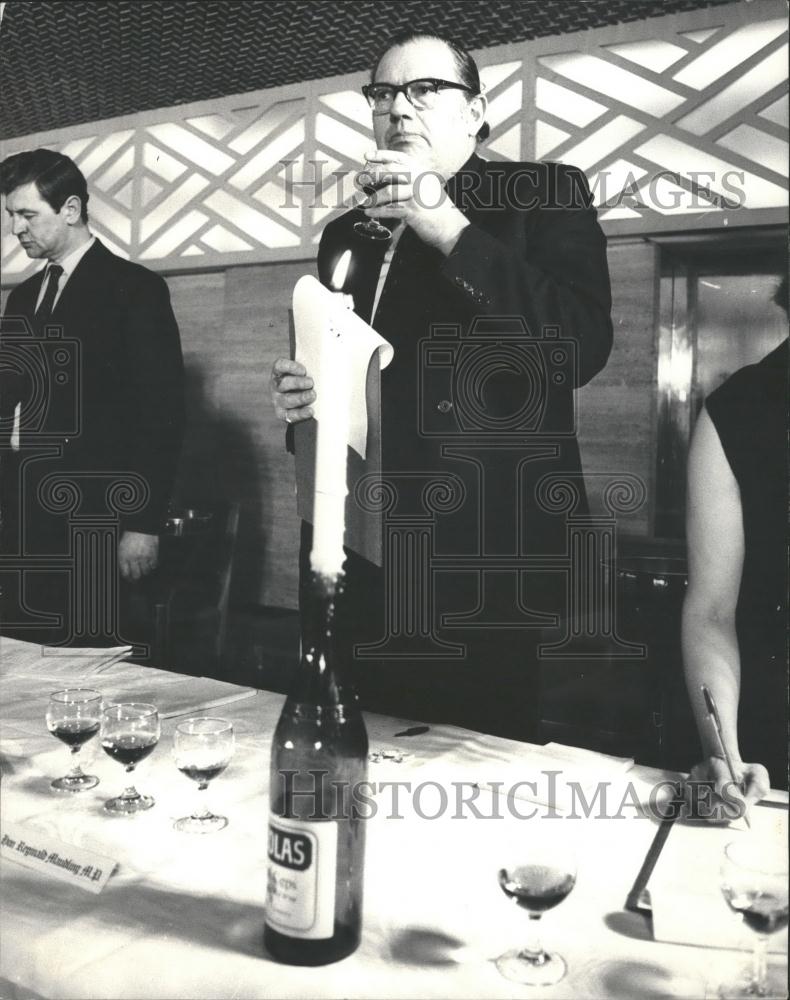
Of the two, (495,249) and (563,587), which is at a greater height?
(495,249)

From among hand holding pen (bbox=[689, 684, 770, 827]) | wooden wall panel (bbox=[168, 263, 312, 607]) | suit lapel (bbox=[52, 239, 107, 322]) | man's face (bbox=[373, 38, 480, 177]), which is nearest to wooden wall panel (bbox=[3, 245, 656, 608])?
wooden wall panel (bbox=[168, 263, 312, 607])

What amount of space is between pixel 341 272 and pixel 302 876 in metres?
0.91

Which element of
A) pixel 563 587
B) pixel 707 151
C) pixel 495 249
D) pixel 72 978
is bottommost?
pixel 72 978

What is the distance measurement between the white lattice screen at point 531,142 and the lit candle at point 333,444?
0.61ft

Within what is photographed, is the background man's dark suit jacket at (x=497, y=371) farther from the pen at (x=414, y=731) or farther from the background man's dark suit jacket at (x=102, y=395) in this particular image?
the background man's dark suit jacket at (x=102, y=395)

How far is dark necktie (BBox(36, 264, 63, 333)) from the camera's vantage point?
4.55 ft

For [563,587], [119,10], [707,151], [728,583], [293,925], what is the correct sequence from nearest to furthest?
[293,925]
[728,583]
[707,151]
[563,587]
[119,10]

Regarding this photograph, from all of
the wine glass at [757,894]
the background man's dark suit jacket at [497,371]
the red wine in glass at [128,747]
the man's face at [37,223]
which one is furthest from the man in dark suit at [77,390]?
the wine glass at [757,894]

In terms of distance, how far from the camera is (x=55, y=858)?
0.80 metres

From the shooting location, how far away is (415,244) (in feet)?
3.99

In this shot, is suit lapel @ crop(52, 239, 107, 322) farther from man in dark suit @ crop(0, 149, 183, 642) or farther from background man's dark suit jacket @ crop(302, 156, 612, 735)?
Answer: background man's dark suit jacket @ crop(302, 156, 612, 735)

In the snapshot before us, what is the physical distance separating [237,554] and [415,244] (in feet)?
1.78

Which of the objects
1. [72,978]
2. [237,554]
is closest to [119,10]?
[237,554]

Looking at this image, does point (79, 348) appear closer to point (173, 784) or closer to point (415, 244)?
point (415, 244)
